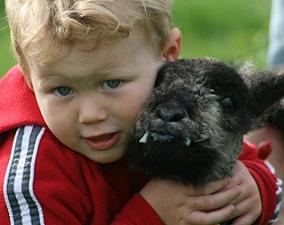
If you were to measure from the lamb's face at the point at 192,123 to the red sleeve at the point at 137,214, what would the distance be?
160 mm

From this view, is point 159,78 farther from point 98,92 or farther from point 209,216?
point 209,216

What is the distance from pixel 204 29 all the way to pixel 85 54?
13.2 ft

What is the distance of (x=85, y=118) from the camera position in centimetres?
261

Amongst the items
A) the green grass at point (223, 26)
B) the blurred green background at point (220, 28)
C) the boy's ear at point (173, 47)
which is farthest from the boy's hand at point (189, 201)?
the green grass at point (223, 26)

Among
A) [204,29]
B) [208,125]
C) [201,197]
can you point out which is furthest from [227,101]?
[204,29]

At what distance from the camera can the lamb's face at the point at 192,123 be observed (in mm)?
2504

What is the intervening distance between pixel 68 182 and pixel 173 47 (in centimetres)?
50

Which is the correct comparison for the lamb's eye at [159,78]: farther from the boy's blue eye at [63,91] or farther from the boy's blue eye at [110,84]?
the boy's blue eye at [63,91]

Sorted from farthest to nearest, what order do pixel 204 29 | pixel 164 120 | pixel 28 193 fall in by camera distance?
pixel 204 29, pixel 28 193, pixel 164 120

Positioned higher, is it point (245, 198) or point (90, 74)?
point (90, 74)

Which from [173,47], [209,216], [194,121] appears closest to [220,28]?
[173,47]

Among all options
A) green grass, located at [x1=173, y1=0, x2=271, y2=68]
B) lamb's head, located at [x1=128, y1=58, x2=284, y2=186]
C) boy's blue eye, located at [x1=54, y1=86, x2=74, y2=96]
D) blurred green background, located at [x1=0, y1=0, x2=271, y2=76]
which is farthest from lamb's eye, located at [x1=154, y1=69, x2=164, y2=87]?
green grass, located at [x1=173, y1=0, x2=271, y2=68]

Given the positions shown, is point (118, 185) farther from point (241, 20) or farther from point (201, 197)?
point (241, 20)

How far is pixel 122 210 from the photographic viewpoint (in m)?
2.77
